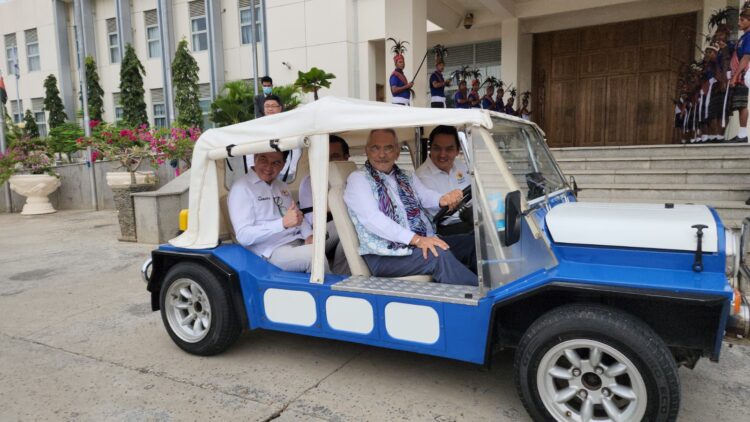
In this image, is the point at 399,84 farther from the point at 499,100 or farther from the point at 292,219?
the point at 292,219

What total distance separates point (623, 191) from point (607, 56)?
264 inches

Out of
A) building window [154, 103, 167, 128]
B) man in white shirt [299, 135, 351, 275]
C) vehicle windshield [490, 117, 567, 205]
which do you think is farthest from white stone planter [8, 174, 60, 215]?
vehicle windshield [490, 117, 567, 205]

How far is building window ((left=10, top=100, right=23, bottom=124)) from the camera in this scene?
24.1m

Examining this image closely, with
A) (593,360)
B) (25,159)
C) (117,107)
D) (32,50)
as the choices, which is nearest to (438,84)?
(593,360)

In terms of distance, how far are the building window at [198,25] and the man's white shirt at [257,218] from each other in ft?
57.2

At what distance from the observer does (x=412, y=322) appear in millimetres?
2854

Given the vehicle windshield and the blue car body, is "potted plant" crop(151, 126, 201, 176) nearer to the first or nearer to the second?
the blue car body

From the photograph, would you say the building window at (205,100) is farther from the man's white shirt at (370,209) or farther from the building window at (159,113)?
the man's white shirt at (370,209)

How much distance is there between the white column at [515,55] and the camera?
1242 centimetres

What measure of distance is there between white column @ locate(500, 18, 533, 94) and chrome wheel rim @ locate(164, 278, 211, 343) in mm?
10991

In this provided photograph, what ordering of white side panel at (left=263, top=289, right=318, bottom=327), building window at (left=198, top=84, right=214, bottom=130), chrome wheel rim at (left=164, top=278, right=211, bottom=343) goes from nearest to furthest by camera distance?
white side panel at (left=263, top=289, right=318, bottom=327)
chrome wheel rim at (left=164, top=278, right=211, bottom=343)
building window at (left=198, top=84, right=214, bottom=130)

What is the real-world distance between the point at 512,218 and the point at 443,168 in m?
1.72

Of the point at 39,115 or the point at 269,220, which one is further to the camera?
the point at 39,115

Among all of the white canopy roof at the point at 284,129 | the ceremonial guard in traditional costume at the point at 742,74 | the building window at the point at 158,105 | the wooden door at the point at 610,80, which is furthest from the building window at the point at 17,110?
the ceremonial guard in traditional costume at the point at 742,74
